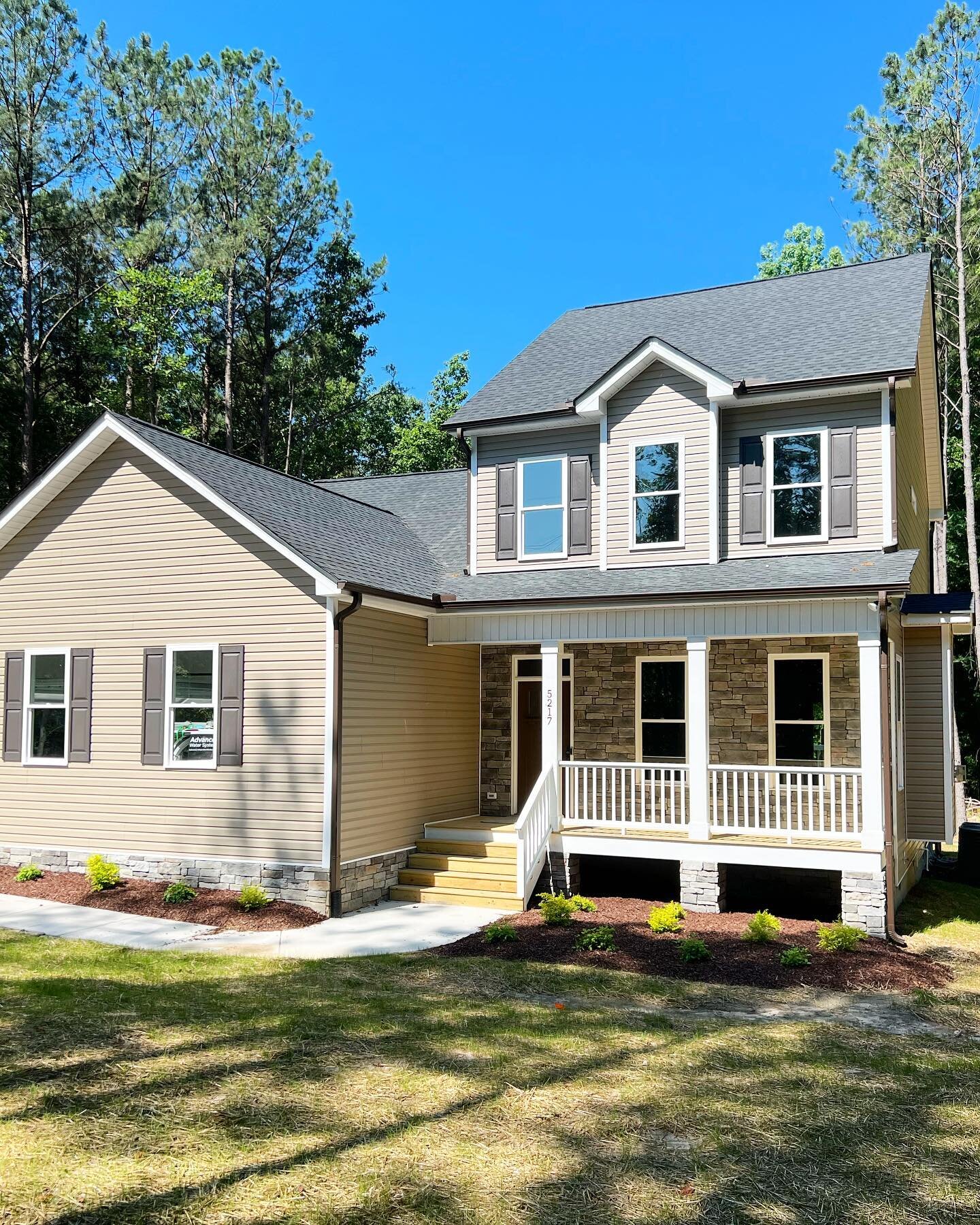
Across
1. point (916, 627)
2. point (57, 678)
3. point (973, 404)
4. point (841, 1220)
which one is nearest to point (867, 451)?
point (916, 627)

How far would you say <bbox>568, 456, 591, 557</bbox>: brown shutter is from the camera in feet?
45.0

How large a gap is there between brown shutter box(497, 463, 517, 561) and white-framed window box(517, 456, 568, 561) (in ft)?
0.22

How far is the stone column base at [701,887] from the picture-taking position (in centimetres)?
1132

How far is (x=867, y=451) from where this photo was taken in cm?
1212

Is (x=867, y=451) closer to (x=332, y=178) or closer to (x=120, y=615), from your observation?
(x=120, y=615)

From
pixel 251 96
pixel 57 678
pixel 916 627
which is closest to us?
pixel 57 678

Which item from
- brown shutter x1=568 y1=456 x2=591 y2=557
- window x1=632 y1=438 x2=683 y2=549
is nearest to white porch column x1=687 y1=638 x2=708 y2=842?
window x1=632 y1=438 x2=683 y2=549

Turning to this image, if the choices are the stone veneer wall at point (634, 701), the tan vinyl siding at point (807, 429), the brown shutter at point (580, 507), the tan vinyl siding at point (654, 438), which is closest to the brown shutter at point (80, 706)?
the stone veneer wall at point (634, 701)

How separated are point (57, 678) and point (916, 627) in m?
12.6

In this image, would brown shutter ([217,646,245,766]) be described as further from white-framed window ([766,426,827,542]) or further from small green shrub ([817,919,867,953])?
white-framed window ([766,426,827,542])

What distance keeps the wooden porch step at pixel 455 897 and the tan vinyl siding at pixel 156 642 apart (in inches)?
54.5

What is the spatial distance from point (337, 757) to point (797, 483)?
Answer: 682 cm

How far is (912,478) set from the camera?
579 inches

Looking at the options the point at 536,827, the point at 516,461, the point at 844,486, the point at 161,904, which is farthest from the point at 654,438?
the point at 161,904
